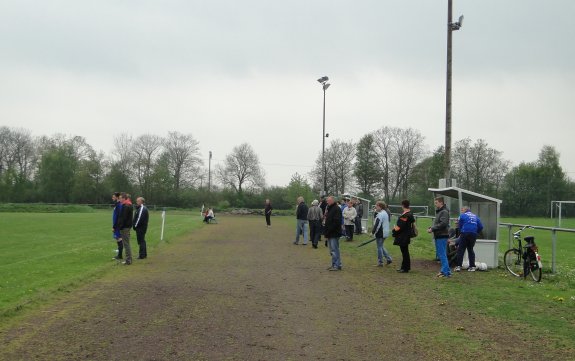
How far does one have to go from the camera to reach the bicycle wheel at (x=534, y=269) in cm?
1157

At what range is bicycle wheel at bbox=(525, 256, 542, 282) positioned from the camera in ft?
38.0

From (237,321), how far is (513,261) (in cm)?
841

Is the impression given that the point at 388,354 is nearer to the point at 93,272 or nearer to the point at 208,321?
the point at 208,321

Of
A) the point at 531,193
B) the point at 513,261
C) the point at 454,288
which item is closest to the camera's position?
the point at 454,288

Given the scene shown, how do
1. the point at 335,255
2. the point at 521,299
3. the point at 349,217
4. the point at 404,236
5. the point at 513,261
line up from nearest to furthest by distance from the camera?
the point at 521,299 < the point at 404,236 < the point at 513,261 < the point at 335,255 < the point at 349,217

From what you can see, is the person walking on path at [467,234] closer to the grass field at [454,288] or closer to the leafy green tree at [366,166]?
the grass field at [454,288]

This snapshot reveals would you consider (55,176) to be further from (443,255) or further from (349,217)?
(443,255)

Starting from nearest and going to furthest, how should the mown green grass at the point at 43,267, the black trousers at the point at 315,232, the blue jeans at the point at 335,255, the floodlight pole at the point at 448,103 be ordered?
the mown green grass at the point at 43,267 → the blue jeans at the point at 335,255 → the floodlight pole at the point at 448,103 → the black trousers at the point at 315,232

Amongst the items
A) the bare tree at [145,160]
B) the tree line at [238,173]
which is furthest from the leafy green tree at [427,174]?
the bare tree at [145,160]

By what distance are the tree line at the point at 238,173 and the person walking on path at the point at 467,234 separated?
4753 centimetres

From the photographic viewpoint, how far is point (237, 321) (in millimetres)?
7512

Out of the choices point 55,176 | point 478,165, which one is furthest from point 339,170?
point 55,176

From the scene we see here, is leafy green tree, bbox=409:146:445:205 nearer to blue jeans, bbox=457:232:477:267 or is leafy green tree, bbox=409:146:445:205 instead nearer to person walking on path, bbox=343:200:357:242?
person walking on path, bbox=343:200:357:242

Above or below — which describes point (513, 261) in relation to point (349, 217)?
below
